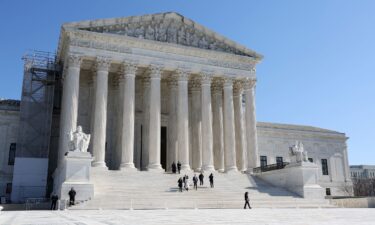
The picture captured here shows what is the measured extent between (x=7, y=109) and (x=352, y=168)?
145 metres

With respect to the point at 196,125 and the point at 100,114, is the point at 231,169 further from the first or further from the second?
the point at 100,114

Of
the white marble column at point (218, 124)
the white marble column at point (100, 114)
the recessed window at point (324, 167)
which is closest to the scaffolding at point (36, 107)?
the white marble column at point (100, 114)

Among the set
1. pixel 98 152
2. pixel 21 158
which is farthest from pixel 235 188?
pixel 21 158

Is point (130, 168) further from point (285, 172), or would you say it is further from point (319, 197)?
point (319, 197)

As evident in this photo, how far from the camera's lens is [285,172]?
3506cm

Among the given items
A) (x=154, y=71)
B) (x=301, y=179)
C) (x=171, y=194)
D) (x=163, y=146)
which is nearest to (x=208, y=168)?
(x=163, y=146)

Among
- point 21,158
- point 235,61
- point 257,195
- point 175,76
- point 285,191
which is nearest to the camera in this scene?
point 257,195

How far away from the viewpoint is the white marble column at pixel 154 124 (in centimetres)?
3650

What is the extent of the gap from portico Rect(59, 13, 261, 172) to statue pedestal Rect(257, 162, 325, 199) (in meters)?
6.11

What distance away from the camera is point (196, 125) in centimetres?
4256

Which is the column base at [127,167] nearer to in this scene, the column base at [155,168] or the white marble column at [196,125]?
the column base at [155,168]

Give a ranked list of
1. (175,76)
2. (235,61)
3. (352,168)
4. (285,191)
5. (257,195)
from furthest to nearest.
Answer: (352,168) < (235,61) < (175,76) < (285,191) < (257,195)

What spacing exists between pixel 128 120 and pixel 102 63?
5.84 meters

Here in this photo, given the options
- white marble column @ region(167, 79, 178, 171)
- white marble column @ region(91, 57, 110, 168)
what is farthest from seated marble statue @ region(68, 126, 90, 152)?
white marble column @ region(167, 79, 178, 171)
